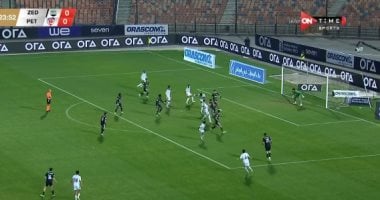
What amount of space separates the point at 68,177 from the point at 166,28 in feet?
161

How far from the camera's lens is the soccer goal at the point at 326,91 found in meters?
67.5

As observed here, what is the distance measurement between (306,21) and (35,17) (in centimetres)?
2868

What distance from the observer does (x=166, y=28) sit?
3807 inches

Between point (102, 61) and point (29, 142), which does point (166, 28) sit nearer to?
point (102, 61)

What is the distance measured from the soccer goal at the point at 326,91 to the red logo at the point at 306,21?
16929 millimetres

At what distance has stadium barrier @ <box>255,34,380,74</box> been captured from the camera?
7444cm

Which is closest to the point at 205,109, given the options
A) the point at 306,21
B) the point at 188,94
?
the point at 188,94

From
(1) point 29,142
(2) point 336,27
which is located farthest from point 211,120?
(2) point 336,27

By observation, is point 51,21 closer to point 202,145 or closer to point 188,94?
point 188,94

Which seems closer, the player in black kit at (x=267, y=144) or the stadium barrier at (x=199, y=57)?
the player in black kit at (x=267, y=144)

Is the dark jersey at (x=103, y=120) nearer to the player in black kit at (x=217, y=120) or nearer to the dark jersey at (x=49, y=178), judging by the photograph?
the player in black kit at (x=217, y=120)

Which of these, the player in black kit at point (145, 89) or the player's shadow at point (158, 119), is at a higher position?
the player in black kit at point (145, 89)

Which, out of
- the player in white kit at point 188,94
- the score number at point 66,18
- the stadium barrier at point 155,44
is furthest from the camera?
the score number at point 66,18

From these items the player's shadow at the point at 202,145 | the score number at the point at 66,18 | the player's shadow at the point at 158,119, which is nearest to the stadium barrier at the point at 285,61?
the score number at the point at 66,18
